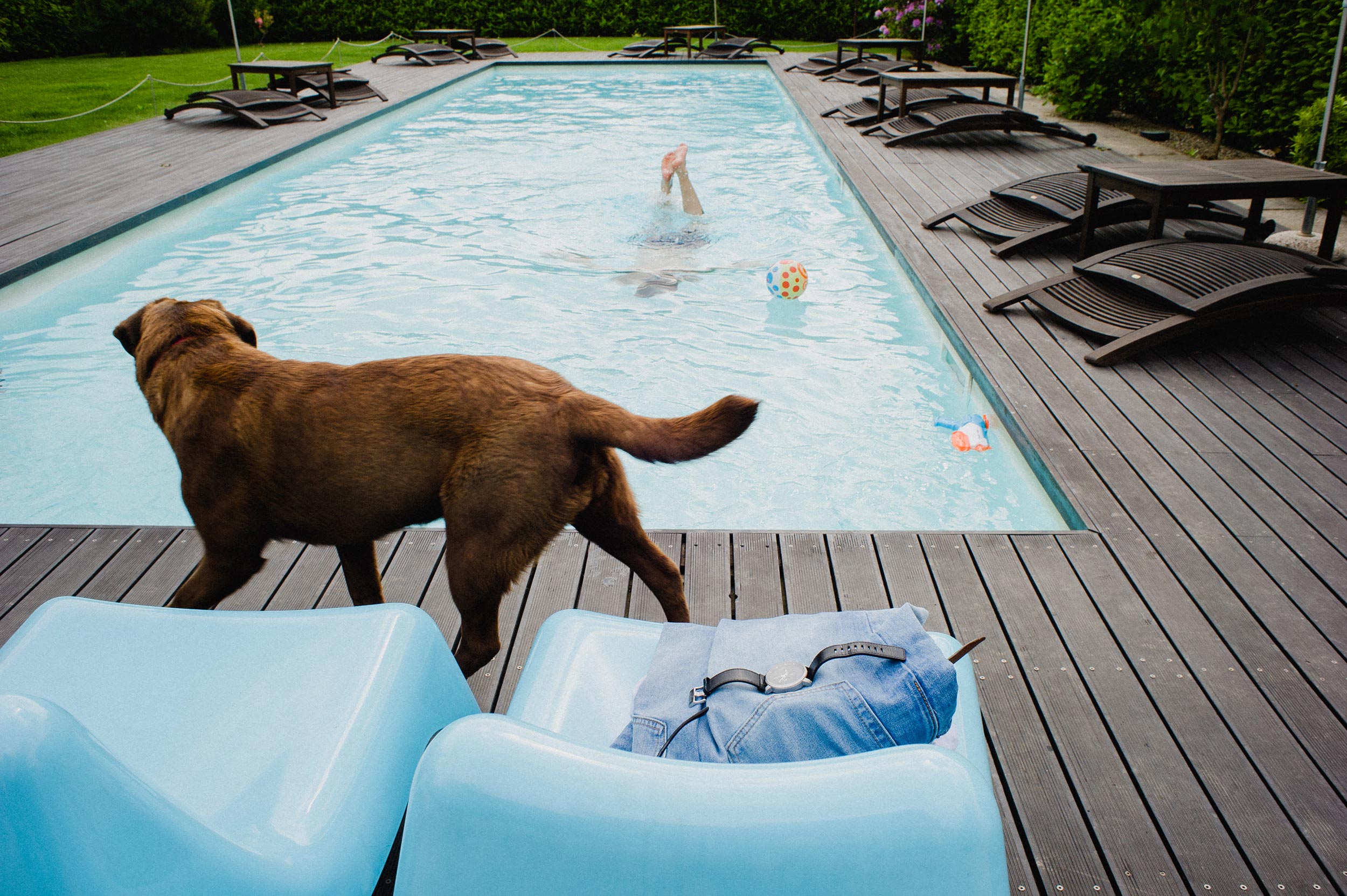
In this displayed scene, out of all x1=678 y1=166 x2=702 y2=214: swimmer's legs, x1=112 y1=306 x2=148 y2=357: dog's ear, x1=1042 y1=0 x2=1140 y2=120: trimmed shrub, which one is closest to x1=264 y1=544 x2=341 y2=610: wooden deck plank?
x1=112 y1=306 x2=148 y2=357: dog's ear

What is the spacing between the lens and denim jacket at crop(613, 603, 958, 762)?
117cm

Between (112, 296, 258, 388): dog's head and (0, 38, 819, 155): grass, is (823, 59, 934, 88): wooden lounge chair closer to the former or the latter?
(0, 38, 819, 155): grass

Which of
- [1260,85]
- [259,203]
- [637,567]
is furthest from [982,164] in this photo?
[637,567]

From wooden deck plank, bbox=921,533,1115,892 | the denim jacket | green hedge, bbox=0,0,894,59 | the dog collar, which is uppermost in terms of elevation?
green hedge, bbox=0,0,894,59

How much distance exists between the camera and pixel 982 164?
891cm

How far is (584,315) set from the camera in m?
6.31

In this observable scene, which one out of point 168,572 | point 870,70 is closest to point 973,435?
point 168,572

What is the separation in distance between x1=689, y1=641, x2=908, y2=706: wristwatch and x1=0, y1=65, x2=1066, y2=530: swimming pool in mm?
2406

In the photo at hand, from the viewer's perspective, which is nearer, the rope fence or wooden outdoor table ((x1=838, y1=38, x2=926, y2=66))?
the rope fence

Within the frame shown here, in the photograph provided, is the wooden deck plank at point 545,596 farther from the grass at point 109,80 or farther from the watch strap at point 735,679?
the grass at point 109,80

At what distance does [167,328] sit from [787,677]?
6.32ft

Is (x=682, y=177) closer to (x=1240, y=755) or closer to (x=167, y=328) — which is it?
(x=167, y=328)

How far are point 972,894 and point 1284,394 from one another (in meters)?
3.88

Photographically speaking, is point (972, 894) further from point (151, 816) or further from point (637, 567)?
point (637, 567)
